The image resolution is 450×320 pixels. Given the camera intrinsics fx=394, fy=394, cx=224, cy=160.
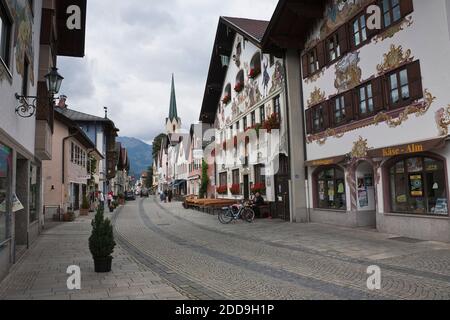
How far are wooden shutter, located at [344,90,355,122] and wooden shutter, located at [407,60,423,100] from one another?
123 inches

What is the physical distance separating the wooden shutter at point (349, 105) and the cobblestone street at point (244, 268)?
437 centimetres

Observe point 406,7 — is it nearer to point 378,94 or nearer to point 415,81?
point 415,81

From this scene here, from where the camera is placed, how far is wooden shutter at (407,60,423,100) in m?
11.9

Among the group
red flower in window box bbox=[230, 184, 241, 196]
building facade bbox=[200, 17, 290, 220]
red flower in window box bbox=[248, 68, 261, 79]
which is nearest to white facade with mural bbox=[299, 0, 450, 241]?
building facade bbox=[200, 17, 290, 220]

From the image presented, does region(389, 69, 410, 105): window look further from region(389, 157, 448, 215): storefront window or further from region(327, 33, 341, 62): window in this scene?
region(327, 33, 341, 62): window

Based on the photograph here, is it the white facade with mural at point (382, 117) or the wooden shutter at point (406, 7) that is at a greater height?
the wooden shutter at point (406, 7)

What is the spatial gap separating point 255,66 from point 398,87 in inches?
502

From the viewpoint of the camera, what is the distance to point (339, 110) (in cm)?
1638

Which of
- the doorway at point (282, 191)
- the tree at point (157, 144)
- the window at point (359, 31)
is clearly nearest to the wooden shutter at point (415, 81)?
the window at point (359, 31)

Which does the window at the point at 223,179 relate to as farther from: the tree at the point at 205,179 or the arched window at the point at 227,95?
the arched window at the point at 227,95

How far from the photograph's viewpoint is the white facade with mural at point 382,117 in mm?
11461

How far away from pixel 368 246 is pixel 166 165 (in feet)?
246
